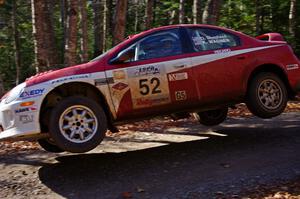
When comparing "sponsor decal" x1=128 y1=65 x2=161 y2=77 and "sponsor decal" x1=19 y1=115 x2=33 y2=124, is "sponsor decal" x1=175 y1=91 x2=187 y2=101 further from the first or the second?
"sponsor decal" x1=19 y1=115 x2=33 y2=124

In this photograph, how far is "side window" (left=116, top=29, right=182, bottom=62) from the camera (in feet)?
21.5

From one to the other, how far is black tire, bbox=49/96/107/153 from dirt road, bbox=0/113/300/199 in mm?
495

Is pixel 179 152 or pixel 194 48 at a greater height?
pixel 194 48

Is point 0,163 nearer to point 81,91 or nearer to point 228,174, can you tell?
point 81,91

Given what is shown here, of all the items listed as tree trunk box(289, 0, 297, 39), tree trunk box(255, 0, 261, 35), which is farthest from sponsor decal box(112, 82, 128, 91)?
tree trunk box(255, 0, 261, 35)

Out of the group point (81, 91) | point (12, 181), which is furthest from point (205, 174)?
point (12, 181)

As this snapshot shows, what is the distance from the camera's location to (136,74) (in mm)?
6391

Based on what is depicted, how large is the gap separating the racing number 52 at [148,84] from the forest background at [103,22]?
5434mm

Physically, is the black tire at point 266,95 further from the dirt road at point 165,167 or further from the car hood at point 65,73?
the car hood at point 65,73

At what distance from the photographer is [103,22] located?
2320cm

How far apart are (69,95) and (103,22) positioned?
17.4 metres

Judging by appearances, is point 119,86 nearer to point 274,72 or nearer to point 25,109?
point 25,109

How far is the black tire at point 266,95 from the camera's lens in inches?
280

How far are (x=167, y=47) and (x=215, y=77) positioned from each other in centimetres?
93
